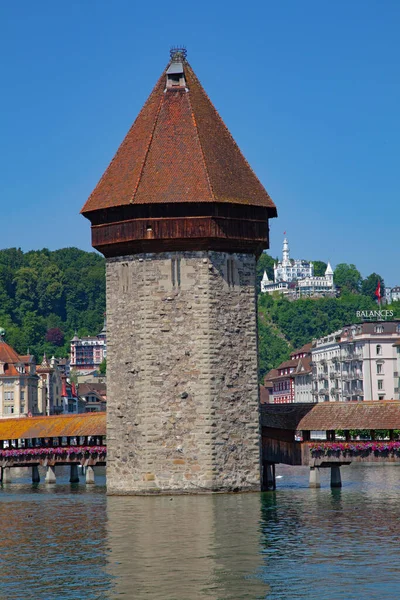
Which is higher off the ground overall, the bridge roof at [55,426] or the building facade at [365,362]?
the building facade at [365,362]

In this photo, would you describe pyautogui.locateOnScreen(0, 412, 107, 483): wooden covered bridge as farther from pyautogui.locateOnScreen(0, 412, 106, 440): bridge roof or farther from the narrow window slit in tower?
the narrow window slit in tower

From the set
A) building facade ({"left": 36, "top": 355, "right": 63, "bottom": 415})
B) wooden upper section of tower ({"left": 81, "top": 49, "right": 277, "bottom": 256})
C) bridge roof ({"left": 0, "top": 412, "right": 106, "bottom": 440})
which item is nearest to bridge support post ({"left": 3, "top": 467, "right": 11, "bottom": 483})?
bridge roof ({"left": 0, "top": 412, "right": 106, "bottom": 440})

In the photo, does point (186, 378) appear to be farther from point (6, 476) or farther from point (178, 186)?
point (6, 476)

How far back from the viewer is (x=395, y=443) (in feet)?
150

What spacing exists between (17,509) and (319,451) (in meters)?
11.0

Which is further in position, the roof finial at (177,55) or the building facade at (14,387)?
the building facade at (14,387)

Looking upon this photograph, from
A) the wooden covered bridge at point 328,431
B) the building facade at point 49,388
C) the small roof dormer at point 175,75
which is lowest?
the wooden covered bridge at point 328,431

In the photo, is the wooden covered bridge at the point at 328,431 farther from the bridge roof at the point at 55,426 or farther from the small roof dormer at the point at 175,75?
the small roof dormer at the point at 175,75

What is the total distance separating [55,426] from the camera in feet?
176

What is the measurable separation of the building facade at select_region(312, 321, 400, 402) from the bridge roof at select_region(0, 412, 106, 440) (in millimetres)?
67987

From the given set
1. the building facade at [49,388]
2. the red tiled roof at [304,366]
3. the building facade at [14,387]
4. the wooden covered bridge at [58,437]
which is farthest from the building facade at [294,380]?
the wooden covered bridge at [58,437]

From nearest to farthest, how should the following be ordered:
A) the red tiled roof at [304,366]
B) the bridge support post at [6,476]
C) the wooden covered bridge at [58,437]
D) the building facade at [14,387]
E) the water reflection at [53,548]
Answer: the water reflection at [53,548], the wooden covered bridge at [58,437], the bridge support post at [6,476], the building facade at [14,387], the red tiled roof at [304,366]

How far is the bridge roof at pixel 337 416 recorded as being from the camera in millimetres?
45812

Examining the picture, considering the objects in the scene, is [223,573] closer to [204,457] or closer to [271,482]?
[204,457]
